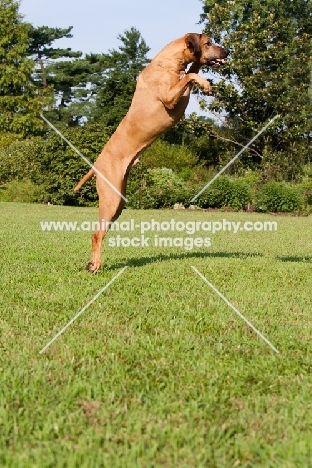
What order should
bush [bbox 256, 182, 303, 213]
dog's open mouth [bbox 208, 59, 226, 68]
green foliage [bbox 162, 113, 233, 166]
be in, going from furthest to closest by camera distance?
green foliage [bbox 162, 113, 233, 166], bush [bbox 256, 182, 303, 213], dog's open mouth [bbox 208, 59, 226, 68]

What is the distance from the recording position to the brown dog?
237 inches

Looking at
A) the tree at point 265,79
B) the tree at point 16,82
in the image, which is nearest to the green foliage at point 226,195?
the tree at point 265,79

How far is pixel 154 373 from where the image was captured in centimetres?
297

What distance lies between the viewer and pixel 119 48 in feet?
148

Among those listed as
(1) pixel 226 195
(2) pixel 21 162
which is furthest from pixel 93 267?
(2) pixel 21 162

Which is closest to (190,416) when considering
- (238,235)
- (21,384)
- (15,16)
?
(21,384)

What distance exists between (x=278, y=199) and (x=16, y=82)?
81.6 feet

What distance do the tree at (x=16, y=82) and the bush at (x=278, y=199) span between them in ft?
71.0

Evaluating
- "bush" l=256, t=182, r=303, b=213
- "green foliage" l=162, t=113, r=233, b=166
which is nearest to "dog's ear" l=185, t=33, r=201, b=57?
"bush" l=256, t=182, r=303, b=213

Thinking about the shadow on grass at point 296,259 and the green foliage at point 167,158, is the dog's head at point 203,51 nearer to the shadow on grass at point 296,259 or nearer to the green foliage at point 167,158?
the shadow on grass at point 296,259

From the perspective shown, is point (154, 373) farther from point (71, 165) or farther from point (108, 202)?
point (71, 165)

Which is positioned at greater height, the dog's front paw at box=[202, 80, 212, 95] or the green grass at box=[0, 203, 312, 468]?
the dog's front paw at box=[202, 80, 212, 95]

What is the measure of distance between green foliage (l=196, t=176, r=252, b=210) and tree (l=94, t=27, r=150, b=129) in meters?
16.1

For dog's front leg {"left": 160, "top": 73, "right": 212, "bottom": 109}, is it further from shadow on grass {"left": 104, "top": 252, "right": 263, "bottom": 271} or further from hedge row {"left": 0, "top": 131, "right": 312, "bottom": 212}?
hedge row {"left": 0, "top": 131, "right": 312, "bottom": 212}
